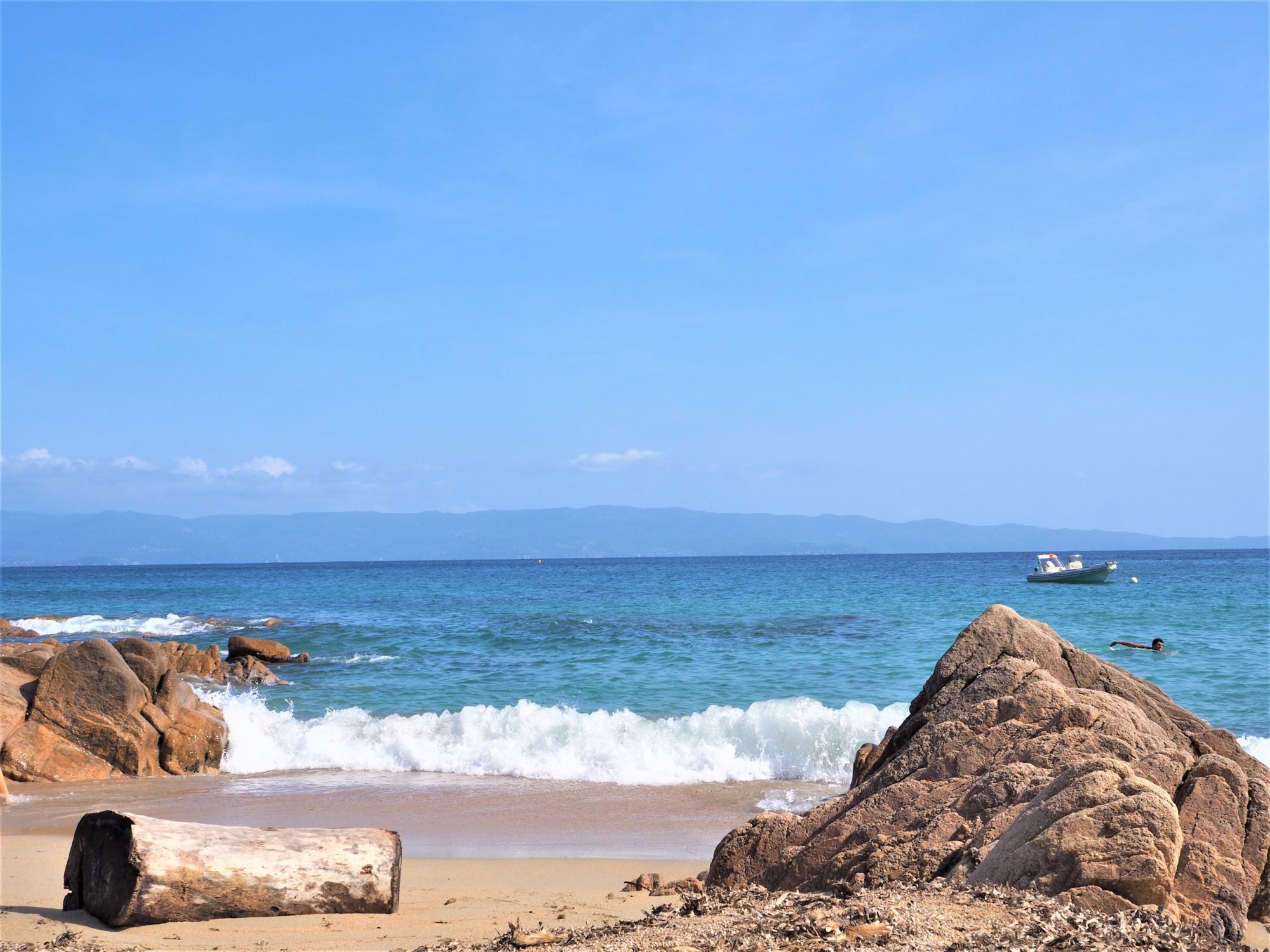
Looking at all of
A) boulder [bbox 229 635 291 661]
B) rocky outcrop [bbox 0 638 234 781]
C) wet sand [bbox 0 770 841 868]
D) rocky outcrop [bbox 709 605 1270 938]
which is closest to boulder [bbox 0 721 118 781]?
rocky outcrop [bbox 0 638 234 781]

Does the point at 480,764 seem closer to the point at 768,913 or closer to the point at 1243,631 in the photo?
the point at 768,913

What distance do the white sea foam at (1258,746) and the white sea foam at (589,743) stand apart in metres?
4.16

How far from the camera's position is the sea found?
41.5 feet

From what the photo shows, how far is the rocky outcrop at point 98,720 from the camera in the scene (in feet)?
37.7

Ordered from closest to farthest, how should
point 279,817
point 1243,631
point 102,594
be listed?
1. point 279,817
2. point 1243,631
3. point 102,594

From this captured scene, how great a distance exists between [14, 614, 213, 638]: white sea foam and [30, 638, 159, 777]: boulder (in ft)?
67.1

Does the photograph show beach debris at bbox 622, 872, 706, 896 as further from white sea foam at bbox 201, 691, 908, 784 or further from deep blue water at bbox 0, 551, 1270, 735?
deep blue water at bbox 0, 551, 1270, 735

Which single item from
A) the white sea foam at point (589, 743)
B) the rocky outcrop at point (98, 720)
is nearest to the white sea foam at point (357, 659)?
the white sea foam at point (589, 743)

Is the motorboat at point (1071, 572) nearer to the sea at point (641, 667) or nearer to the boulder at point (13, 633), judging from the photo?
the sea at point (641, 667)

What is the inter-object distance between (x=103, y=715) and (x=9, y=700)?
3.48ft

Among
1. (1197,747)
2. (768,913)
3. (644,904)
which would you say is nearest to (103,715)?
(644,904)

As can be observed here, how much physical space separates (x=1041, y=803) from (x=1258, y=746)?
9201mm

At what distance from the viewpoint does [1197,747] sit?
258 inches

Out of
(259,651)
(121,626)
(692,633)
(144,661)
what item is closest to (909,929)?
(144,661)
